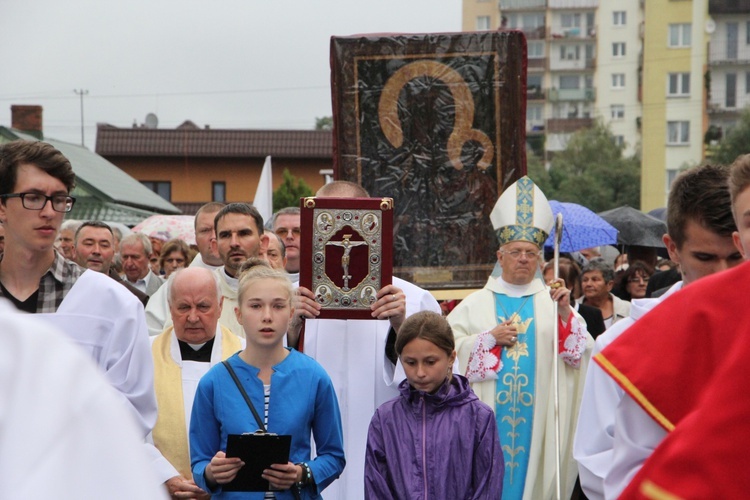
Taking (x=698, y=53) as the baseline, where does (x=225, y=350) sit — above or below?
below

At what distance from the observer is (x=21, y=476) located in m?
1.23

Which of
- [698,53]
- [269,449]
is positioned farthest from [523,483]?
[698,53]

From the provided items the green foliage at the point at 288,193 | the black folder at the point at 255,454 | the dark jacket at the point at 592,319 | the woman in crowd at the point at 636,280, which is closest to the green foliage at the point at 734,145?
the green foliage at the point at 288,193

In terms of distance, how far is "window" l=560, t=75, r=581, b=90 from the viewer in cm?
9069

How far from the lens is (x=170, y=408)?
604 cm

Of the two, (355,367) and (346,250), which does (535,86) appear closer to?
(355,367)

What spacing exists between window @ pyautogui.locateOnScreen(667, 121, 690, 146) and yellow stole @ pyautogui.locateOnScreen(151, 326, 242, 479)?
64878 millimetres

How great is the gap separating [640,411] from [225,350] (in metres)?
3.91

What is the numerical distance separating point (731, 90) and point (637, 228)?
5452cm

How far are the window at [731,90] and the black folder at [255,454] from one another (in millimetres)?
67521

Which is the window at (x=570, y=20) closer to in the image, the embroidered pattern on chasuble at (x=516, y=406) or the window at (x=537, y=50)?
the window at (x=537, y=50)

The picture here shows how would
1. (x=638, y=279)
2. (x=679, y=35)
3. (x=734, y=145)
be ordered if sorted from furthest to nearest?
(x=679, y=35) → (x=734, y=145) → (x=638, y=279)

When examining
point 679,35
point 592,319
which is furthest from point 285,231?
point 679,35

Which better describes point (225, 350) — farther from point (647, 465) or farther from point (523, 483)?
point (647, 465)
